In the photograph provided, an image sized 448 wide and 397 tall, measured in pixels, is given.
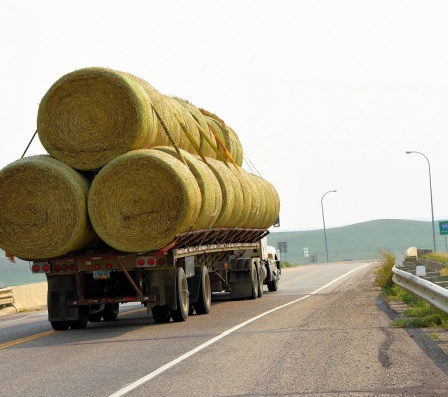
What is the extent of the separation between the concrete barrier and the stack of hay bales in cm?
1167

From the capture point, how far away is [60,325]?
17500 millimetres

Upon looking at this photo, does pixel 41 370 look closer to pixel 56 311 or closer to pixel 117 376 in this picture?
pixel 117 376

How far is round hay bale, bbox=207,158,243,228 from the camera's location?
19.4 meters

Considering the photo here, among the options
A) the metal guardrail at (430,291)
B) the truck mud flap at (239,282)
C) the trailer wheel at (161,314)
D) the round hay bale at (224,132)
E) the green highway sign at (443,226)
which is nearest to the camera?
the metal guardrail at (430,291)

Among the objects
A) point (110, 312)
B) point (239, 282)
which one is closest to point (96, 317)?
point (110, 312)

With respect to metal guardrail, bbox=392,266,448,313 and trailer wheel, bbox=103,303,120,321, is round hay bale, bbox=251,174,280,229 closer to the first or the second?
trailer wheel, bbox=103,303,120,321

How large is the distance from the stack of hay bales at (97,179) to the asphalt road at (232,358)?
1747mm

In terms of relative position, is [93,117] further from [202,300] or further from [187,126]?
[202,300]

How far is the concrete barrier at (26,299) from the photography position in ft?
91.0

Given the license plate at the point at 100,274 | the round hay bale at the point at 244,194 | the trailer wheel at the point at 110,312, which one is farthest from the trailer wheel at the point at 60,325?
the round hay bale at the point at 244,194

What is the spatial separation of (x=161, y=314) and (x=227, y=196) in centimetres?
314

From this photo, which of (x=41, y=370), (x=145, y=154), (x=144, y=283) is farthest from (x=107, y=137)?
(x=41, y=370)

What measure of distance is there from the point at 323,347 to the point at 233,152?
526 inches

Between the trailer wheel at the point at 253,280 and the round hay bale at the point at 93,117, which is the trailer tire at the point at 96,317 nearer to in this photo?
the round hay bale at the point at 93,117
